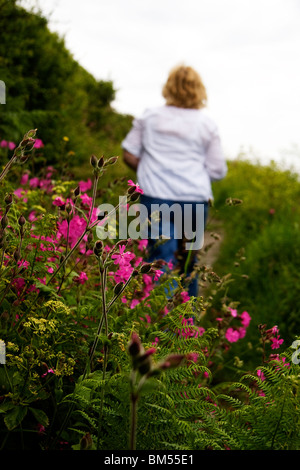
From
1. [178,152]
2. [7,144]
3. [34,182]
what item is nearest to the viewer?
[34,182]

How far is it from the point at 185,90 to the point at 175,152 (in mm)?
557

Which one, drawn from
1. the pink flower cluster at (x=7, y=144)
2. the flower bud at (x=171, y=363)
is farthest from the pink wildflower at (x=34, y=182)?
the flower bud at (x=171, y=363)

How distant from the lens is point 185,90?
12.8 ft

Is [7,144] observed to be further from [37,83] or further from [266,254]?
[266,254]

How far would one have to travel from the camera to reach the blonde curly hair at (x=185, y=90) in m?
3.91

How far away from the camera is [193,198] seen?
3758mm

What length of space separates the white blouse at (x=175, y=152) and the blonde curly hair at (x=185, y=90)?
10cm

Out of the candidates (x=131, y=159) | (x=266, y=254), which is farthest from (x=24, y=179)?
(x=266, y=254)

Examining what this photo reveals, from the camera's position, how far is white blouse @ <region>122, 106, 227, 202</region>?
3.75 m

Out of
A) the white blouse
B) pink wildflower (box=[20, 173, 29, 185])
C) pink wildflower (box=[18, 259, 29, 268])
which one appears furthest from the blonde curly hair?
pink wildflower (box=[18, 259, 29, 268])

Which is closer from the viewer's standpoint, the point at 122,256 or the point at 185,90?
the point at 122,256

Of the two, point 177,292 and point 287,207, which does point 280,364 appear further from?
point 287,207

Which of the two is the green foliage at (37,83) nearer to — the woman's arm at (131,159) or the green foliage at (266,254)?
the woman's arm at (131,159)

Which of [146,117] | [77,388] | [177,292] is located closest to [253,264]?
[146,117]
